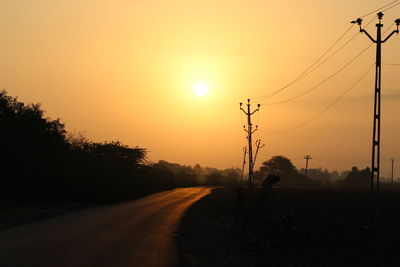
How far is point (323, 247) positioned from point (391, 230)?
24.1 feet

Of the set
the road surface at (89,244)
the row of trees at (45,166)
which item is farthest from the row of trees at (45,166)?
the road surface at (89,244)

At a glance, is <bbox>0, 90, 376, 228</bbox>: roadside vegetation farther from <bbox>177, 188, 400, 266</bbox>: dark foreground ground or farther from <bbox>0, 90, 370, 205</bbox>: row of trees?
<bbox>177, 188, 400, 266</bbox>: dark foreground ground

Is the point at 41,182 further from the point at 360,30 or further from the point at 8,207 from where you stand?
the point at 360,30

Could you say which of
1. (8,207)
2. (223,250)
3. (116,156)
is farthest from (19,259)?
(116,156)

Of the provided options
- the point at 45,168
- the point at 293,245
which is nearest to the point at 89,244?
the point at 293,245

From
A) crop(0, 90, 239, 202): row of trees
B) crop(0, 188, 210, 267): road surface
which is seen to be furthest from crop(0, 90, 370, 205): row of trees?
crop(0, 188, 210, 267): road surface

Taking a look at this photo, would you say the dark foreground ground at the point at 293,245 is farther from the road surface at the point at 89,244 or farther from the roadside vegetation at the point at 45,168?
the roadside vegetation at the point at 45,168

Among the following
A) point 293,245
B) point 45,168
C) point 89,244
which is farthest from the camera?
point 45,168

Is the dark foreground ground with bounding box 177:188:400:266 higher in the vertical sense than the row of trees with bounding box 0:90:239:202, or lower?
lower

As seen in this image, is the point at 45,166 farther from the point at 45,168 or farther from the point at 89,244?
the point at 89,244

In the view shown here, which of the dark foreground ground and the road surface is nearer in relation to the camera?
the road surface

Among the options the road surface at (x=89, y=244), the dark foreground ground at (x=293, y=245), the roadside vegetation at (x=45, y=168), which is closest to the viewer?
the road surface at (x=89, y=244)

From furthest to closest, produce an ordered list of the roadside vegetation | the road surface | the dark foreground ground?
the roadside vegetation < the dark foreground ground < the road surface

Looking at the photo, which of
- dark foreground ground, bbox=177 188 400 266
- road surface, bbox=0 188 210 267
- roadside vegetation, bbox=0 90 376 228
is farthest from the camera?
roadside vegetation, bbox=0 90 376 228
